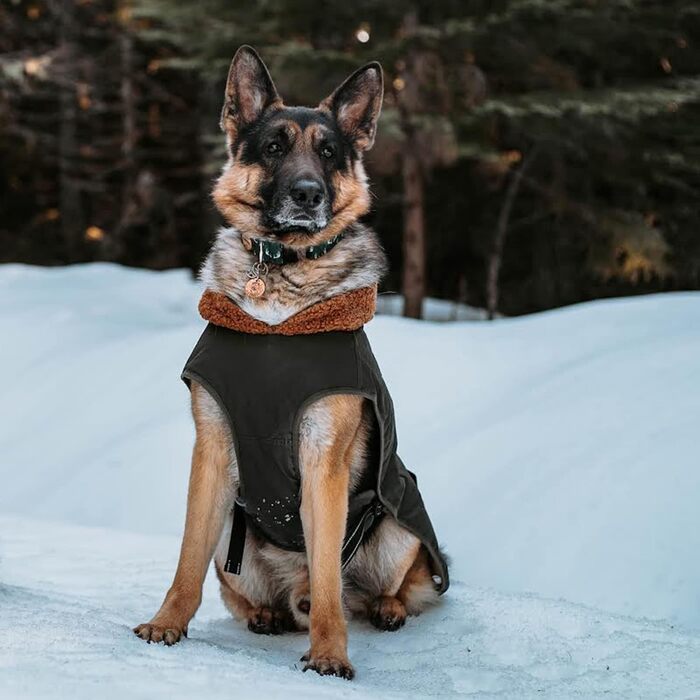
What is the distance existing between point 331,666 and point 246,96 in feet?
6.33

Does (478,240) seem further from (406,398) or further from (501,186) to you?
(406,398)

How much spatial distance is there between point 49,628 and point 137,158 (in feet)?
62.4

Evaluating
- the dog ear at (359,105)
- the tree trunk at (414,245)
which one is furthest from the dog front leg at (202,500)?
the tree trunk at (414,245)

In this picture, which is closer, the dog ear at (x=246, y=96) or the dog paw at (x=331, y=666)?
the dog paw at (x=331, y=666)

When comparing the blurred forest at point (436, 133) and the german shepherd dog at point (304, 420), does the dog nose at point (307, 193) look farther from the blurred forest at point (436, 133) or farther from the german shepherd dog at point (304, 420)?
the blurred forest at point (436, 133)

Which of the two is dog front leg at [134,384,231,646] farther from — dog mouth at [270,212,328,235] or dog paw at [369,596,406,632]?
dog paw at [369,596,406,632]

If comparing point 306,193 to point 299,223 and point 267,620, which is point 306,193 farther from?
point 267,620

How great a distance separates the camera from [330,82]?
1166 cm

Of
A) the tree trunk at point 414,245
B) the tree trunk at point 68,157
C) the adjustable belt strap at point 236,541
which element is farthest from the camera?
the tree trunk at point 68,157

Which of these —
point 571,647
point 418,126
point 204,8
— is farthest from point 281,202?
point 204,8

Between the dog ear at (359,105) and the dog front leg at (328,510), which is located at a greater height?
the dog ear at (359,105)

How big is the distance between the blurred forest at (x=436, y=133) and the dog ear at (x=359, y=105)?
24.2 feet

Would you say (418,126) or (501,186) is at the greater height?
(418,126)

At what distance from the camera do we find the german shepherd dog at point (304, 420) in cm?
299
